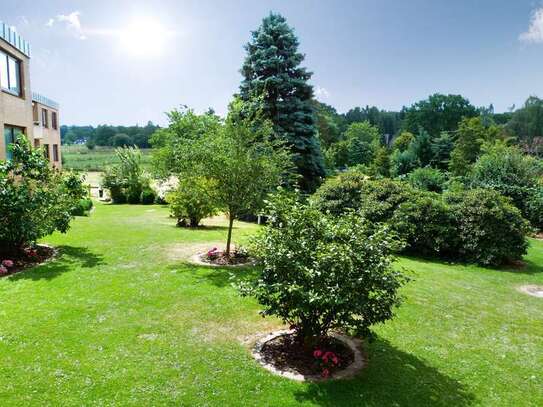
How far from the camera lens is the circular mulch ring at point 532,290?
1102cm

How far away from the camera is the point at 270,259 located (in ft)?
20.1

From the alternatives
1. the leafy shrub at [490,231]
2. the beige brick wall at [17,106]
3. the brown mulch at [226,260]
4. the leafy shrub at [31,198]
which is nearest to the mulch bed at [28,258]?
the leafy shrub at [31,198]

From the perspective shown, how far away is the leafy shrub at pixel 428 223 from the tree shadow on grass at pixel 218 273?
6162 millimetres

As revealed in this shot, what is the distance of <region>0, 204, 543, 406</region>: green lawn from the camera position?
5.44 metres

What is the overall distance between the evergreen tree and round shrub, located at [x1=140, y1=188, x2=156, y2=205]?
11162 millimetres

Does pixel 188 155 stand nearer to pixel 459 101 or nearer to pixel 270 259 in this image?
pixel 270 259

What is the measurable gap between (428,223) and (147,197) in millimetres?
21767

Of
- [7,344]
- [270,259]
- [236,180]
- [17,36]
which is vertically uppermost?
[17,36]

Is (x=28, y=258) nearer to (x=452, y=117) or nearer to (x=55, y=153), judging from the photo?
(x=55, y=153)

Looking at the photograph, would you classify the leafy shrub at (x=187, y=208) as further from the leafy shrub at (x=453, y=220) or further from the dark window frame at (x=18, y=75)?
the dark window frame at (x=18, y=75)

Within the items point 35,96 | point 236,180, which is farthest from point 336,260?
point 35,96

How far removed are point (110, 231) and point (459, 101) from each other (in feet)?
254

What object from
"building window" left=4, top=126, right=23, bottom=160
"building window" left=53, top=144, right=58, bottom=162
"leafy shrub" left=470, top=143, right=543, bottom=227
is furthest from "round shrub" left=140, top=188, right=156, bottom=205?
"leafy shrub" left=470, top=143, right=543, bottom=227

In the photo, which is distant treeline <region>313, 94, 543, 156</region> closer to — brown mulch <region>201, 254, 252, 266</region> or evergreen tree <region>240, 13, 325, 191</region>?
evergreen tree <region>240, 13, 325, 191</region>
